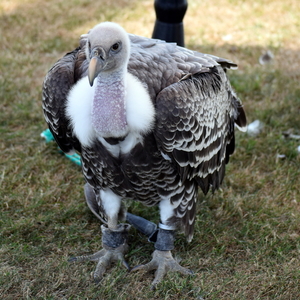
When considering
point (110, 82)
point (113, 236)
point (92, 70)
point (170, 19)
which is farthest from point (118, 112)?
point (170, 19)

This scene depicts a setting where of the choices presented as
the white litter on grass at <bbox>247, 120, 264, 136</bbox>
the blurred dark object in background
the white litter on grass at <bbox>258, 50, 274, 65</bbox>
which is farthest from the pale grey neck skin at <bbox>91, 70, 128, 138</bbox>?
the white litter on grass at <bbox>258, 50, 274, 65</bbox>

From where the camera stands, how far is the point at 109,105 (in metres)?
2.70

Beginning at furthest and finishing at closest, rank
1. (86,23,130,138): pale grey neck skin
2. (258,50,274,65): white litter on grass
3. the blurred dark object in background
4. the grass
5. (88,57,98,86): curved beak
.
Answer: (258,50,274,65): white litter on grass < the blurred dark object in background < the grass < (86,23,130,138): pale grey neck skin < (88,57,98,86): curved beak

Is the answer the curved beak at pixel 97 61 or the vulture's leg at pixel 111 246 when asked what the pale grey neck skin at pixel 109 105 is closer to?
the curved beak at pixel 97 61

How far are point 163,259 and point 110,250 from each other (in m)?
0.40

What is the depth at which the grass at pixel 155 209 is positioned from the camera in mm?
3232

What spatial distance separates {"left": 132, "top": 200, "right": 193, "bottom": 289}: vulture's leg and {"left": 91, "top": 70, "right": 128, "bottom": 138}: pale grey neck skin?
837 millimetres

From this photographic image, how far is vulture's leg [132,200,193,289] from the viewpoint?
3355 millimetres

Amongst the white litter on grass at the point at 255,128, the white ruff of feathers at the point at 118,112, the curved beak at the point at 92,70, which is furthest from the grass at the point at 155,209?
the curved beak at the point at 92,70

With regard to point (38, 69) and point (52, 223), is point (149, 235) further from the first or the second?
point (38, 69)

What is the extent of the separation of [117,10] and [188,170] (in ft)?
18.0

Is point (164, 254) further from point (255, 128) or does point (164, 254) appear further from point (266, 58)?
point (266, 58)

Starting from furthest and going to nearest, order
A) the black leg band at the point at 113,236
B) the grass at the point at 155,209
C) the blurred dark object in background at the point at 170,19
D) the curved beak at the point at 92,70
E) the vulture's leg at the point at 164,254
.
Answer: the blurred dark object in background at the point at 170,19
the black leg band at the point at 113,236
the vulture's leg at the point at 164,254
the grass at the point at 155,209
the curved beak at the point at 92,70

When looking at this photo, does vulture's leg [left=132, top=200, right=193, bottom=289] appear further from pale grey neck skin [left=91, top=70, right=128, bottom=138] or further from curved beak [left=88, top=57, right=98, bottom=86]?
curved beak [left=88, top=57, right=98, bottom=86]
